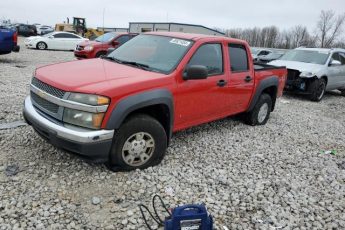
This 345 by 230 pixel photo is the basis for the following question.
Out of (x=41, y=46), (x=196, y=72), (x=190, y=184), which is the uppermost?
(x=196, y=72)

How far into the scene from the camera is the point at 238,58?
5.84 metres

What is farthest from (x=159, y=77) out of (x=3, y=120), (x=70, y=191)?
(x=3, y=120)

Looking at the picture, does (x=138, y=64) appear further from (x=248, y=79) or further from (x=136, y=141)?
(x=248, y=79)

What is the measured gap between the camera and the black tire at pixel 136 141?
3920 millimetres

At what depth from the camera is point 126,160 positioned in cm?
410

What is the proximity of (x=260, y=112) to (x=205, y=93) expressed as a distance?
7.48 feet

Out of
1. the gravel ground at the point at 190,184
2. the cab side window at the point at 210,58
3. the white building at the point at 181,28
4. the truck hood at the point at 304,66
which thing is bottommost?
the gravel ground at the point at 190,184

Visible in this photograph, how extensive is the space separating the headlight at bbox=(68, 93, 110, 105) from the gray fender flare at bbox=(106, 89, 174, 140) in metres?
0.16

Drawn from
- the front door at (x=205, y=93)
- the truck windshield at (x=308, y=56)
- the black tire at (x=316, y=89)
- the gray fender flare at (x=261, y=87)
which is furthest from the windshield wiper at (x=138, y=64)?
the truck windshield at (x=308, y=56)

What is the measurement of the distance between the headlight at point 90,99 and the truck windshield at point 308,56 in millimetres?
9353

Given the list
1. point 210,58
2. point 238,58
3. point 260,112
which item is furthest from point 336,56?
point 210,58

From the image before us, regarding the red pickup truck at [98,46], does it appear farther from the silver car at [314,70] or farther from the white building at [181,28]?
the white building at [181,28]

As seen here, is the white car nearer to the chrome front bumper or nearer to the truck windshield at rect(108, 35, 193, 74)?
the truck windshield at rect(108, 35, 193, 74)

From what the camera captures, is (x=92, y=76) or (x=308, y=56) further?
(x=308, y=56)
